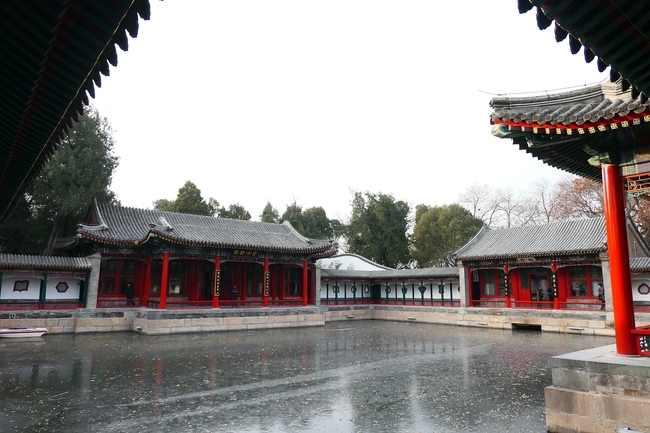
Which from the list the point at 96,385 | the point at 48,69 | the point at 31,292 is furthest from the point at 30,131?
the point at 31,292

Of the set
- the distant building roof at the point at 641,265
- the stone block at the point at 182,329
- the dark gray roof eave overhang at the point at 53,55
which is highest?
the dark gray roof eave overhang at the point at 53,55

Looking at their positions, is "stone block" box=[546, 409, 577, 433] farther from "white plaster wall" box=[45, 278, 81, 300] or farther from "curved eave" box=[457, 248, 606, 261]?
"white plaster wall" box=[45, 278, 81, 300]

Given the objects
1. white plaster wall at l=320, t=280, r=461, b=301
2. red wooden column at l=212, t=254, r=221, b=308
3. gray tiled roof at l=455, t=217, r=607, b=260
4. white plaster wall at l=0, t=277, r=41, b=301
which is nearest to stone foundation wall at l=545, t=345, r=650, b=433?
gray tiled roof at l=455, t=217, r=607, b=260

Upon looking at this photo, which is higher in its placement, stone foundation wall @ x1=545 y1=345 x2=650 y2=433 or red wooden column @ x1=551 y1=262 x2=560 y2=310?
red wooden column @ x1=551 y1=262 x2=560 y2=310

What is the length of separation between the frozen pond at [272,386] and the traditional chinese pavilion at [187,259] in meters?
5.65

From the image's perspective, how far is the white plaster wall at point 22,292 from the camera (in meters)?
19.6

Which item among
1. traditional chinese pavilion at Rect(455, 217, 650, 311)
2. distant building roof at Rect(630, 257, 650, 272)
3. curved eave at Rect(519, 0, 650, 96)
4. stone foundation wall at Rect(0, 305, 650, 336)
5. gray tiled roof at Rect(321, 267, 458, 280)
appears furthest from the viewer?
gray tiled roof at Rect(321, 267, 458, 280)

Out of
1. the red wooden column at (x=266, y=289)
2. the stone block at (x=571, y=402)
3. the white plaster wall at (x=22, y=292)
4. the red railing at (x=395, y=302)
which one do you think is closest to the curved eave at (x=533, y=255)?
the red railing at (x=395, y=302)

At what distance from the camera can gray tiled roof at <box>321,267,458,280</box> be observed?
28.9 m

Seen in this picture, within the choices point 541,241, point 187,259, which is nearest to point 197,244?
point 187,259

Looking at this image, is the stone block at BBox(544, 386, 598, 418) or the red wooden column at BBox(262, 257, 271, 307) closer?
the stone block at BBox(544, 386, 598, 418)

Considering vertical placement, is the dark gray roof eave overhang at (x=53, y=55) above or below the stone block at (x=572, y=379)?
above

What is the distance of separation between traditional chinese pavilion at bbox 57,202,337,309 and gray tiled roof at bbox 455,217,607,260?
32.7 ft

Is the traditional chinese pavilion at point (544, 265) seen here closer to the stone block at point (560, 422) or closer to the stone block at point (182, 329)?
the stone block at point (182, 329)
